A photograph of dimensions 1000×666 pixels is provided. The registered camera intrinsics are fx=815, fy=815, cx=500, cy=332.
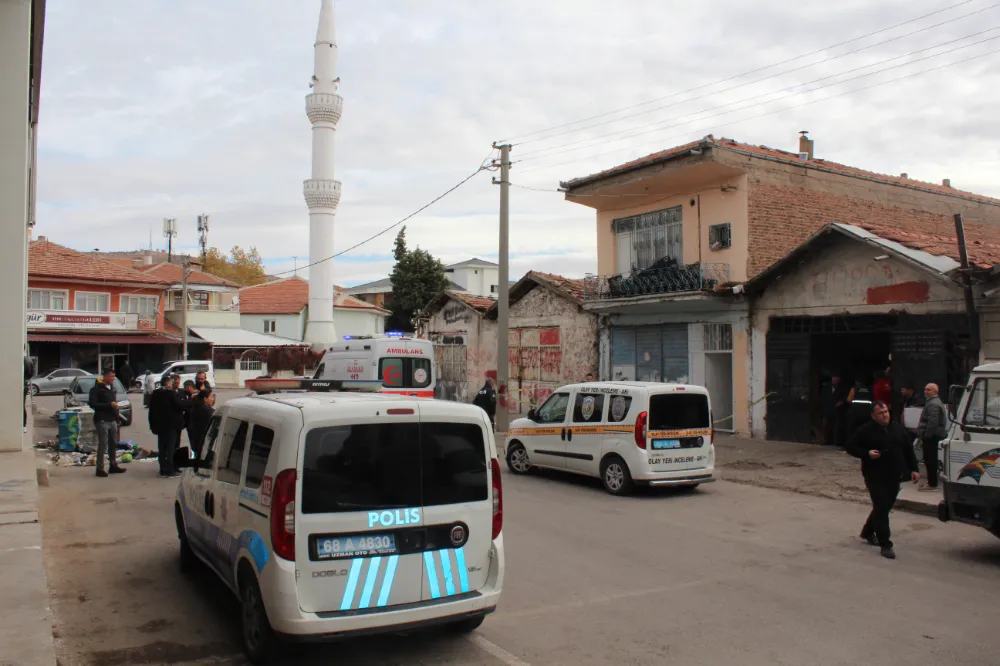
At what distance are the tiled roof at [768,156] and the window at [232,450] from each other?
1567 cm

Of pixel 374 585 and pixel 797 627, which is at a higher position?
pixel 374 585

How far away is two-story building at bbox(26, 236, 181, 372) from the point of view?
4366 cm

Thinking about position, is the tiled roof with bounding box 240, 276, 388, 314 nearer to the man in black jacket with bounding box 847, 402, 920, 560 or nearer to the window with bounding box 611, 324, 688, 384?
the window with bounding box 611, 324, 688, 384

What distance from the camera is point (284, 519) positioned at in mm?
5133

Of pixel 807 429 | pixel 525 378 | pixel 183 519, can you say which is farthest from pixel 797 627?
pixel 525 378

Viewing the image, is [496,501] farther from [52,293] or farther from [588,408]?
[52,293]

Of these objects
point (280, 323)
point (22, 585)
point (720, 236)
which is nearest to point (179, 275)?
point (280, 323)

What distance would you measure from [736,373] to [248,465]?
16.4 m

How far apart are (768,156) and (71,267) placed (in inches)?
1545

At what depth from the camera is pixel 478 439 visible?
5.84 meters

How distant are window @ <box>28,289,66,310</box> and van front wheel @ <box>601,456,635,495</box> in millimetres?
40050

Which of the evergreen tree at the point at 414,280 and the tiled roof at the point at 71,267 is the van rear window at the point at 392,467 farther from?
the evergreen tree at the point at 414,280

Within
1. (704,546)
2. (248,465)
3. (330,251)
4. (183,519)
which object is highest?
(330,251)

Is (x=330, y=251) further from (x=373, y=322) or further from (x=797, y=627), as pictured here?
(x=797, y=627)
